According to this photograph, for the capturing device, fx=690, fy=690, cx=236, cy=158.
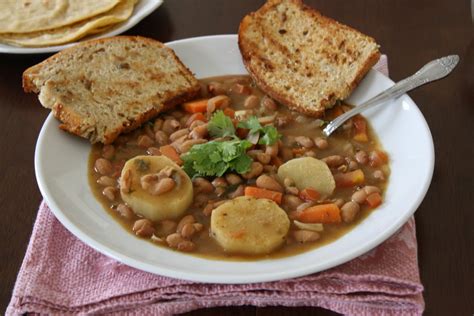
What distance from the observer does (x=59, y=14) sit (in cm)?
388

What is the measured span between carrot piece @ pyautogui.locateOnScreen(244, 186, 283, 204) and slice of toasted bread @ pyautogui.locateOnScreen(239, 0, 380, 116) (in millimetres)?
649

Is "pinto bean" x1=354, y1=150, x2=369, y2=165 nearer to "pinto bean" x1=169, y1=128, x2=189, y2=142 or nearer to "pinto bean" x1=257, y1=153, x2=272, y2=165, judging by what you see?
"pinto bean" x1=257, y1=153, x2=272, y2=165

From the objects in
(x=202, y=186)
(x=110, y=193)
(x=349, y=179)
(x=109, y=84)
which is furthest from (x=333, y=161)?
(x=109, y=84)

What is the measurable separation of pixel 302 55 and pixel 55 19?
4.66 ft

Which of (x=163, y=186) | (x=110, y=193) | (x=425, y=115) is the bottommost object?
(x=425, y=115)

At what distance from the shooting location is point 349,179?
2664mm

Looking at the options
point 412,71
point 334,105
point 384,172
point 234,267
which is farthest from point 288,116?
point 234,267

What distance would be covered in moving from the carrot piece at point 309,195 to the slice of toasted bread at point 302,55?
59 cm

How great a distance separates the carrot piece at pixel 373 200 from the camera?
8.34 feet

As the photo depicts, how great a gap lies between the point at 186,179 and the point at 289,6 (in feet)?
4.69

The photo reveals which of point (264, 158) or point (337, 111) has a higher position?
point (264, 158)

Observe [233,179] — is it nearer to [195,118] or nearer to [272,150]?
[272,150]

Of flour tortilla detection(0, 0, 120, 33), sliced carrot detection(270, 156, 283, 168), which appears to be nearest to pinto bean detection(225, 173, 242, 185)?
sliced carrot detection(270, 156, 283, 168)

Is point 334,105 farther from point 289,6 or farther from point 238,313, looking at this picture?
point 238,313
